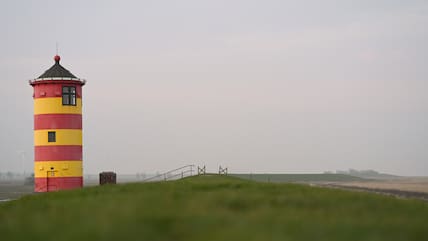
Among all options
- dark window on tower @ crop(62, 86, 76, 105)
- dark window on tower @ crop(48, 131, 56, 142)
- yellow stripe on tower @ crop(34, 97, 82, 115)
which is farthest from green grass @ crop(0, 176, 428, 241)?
dark window on tower @ crop(62, 86, 76, 105)

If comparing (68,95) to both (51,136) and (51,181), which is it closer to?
(51,136)

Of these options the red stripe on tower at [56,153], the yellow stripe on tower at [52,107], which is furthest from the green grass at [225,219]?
the yellow stripe on tower at [52,107]

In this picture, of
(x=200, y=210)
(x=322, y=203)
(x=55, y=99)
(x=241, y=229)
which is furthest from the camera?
(x=55, y=99)

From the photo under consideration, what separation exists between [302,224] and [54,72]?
2160cm

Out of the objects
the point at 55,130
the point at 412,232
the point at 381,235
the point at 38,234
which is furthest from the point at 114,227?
the point at 55,130

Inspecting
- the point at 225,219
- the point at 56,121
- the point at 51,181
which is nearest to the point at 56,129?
the point at 56,121

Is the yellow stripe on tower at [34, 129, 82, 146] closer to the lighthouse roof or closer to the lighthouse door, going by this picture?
the lighthouse door

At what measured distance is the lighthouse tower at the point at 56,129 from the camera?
3142 centimetres

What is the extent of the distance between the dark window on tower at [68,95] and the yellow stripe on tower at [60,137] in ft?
4.54

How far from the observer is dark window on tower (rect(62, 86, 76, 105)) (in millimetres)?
31519

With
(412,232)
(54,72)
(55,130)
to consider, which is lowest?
(412,232)

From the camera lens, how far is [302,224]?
1332 cm

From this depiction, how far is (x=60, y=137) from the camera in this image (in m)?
31.5

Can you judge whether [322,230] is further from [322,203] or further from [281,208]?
[322,203]
